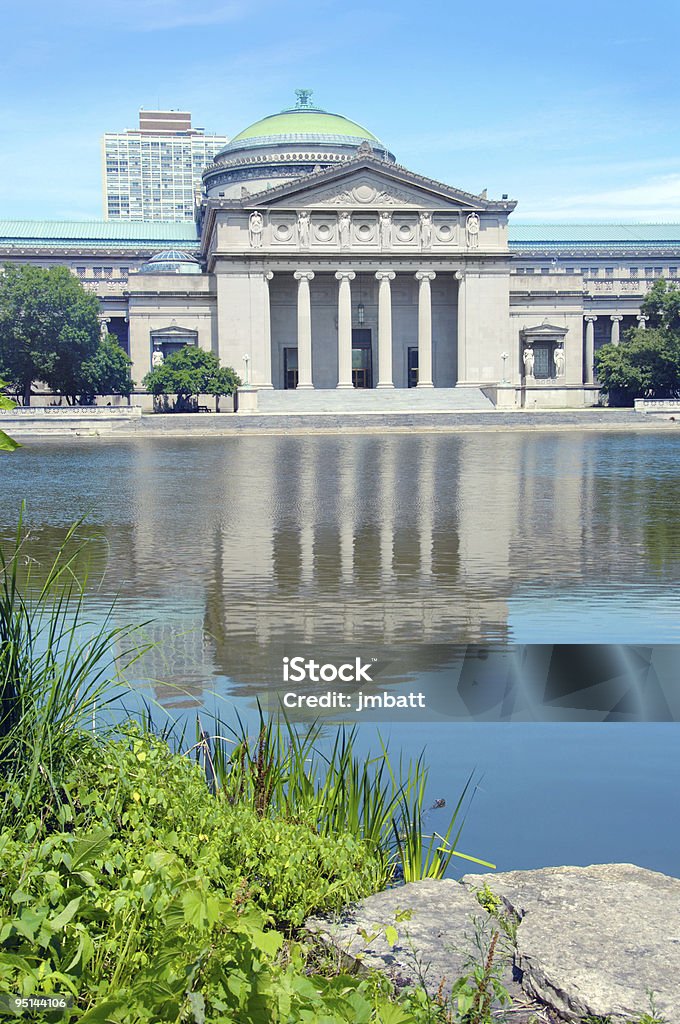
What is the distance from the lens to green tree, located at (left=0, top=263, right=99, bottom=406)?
7662 cm

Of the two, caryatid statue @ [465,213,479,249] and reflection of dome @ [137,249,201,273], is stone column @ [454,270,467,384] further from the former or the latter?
reflection of dome @ [137,249,201,273]

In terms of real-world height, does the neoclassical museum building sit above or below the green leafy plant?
above

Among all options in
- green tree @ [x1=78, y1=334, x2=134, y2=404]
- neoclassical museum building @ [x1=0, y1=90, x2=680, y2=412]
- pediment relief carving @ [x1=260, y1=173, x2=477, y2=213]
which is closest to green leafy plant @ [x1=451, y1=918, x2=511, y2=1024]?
neoclassical museum building @ [x1=0, y1=90, x2=680, y2=412]

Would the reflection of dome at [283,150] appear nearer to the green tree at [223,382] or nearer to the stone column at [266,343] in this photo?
the stone column at [266,343]

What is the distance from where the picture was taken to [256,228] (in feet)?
280

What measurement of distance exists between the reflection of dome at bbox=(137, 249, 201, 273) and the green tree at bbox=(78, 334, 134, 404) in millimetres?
13430

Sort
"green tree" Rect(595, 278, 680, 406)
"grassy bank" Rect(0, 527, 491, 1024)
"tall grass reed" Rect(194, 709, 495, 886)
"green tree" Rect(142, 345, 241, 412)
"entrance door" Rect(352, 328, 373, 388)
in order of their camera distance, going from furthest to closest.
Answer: "entrance door" Rect(352, 328, 373, 388) < "green tree" Rect(595, 278, 680, 406) < "green tree" Rect(142, 345, 241, 412) < "tall grass reed" Rect(194, 709, 495, 886) < "grassy bank" Rect(0, 527, 491, 1024)

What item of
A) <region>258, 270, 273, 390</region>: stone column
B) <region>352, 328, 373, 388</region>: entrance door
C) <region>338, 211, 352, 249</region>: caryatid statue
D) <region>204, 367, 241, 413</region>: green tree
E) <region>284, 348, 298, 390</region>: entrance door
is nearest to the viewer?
<region>204, 367, 241, 413</region>: green tree

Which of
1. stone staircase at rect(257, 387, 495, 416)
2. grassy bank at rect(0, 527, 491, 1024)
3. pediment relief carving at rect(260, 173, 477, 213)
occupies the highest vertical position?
pediment relief carving at rect(260, 173, 477, 213)

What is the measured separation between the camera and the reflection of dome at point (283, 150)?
102 m

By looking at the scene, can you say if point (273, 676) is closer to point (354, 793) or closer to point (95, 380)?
point (354, 793)

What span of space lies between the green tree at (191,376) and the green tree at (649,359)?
90.0ft

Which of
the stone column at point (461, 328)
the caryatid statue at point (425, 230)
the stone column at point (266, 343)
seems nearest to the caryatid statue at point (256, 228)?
the stone column at point (266, 343)

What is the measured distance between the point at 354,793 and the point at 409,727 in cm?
225
